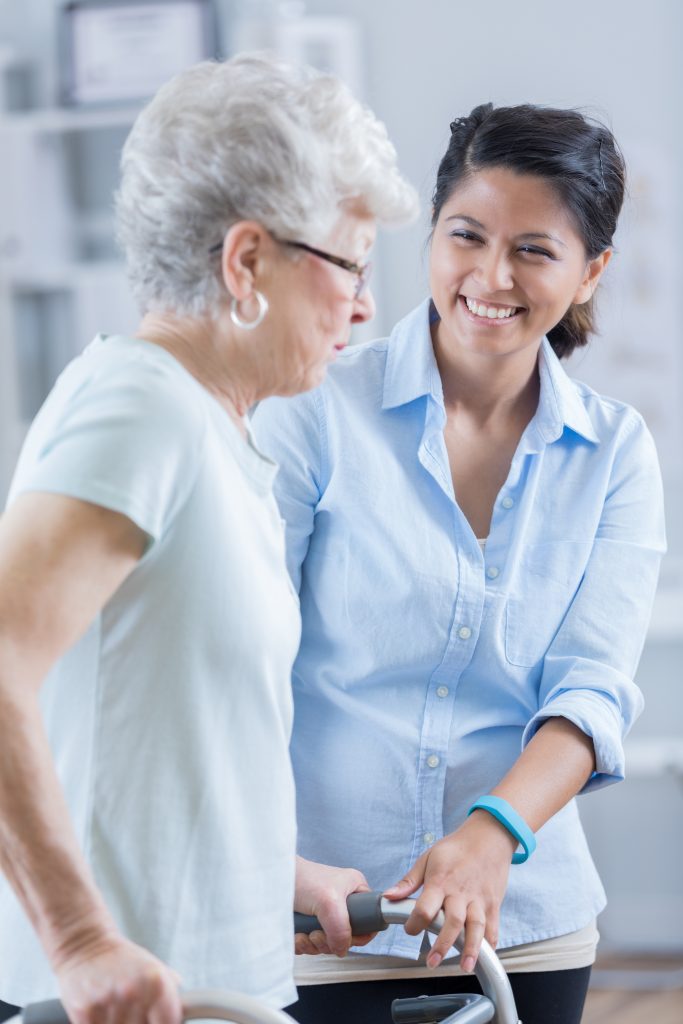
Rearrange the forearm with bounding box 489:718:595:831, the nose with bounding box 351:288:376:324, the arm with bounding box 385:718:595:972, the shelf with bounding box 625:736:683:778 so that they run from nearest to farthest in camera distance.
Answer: the nose with bounding box 351:288:376:324
the arm with bounding box 385:718:595:972
the forearm with bounding box 489:718:595:831
the shelf with bounding box 625:736:683:778

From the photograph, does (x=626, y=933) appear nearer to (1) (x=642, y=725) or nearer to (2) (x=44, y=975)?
(1) (x=642, y=725)

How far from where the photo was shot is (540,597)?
4.43 feet

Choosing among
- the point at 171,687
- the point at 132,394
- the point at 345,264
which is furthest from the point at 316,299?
the point at 171,687

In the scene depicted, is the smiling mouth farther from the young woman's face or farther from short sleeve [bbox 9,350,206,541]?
short sleeve [bbox 9,350,206,541]

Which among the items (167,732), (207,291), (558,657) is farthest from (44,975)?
(558,657)

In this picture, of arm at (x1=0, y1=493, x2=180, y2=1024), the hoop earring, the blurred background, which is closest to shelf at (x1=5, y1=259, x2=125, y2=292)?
the blurred background

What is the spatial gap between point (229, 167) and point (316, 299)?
0.39 feet

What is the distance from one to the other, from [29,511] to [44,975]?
364 millimetres

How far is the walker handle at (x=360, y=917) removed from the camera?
3.79 ft

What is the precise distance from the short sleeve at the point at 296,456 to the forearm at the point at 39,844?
0.53 m

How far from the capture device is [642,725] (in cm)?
337

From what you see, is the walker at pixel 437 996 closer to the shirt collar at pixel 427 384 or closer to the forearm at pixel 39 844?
the forearm at pixel 39 844

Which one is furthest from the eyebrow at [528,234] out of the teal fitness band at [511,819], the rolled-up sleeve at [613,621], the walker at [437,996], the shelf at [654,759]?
the shelf at [654,759]

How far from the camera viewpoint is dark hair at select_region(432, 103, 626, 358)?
1336 millimetres
